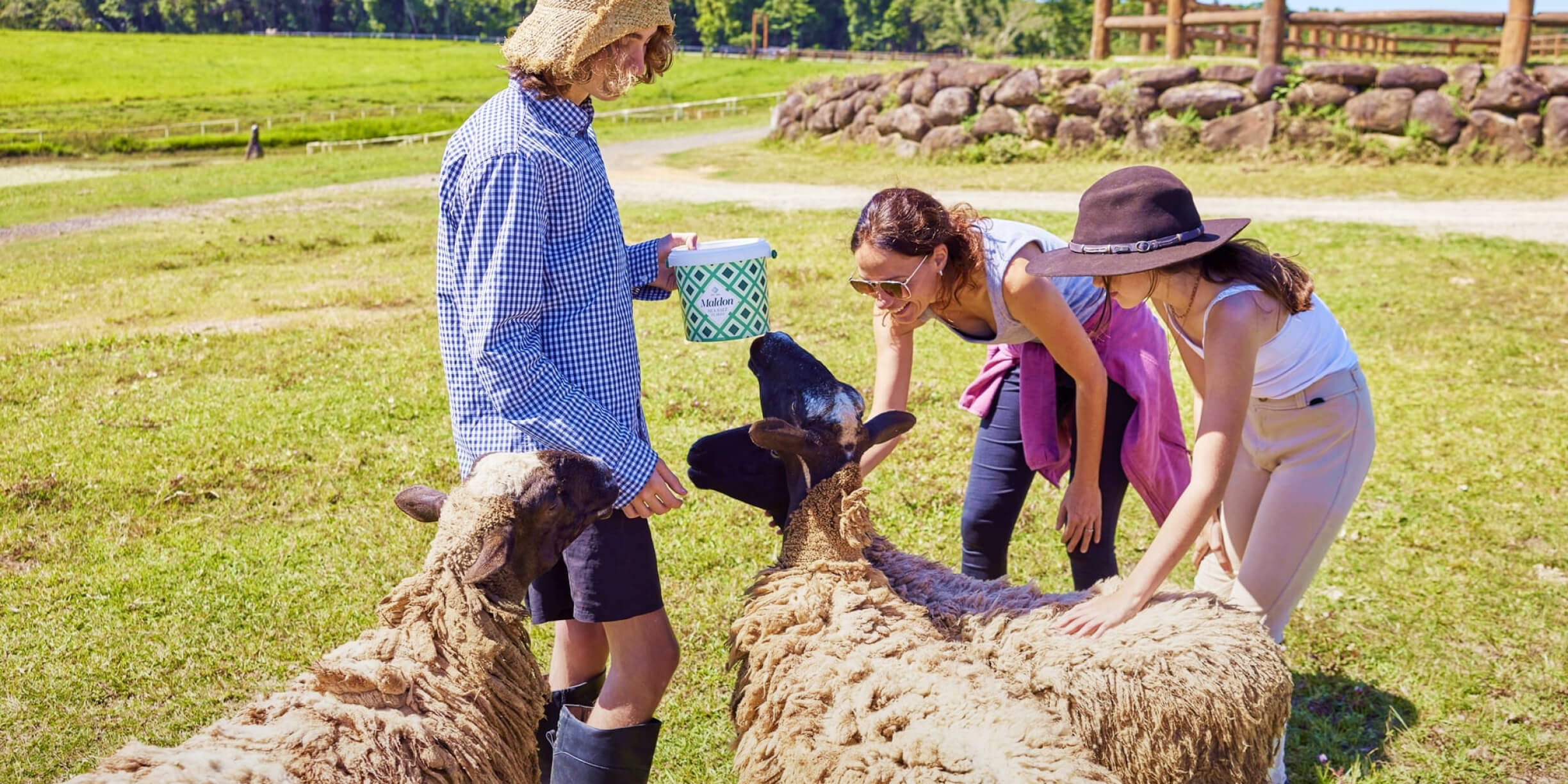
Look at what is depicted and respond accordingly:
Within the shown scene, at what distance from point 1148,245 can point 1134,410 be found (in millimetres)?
1059

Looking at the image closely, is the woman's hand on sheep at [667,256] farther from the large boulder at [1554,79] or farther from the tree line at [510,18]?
the tree line at [510,18]

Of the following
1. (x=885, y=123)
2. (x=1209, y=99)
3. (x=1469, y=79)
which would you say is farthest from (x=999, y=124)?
(x=1469, y=79)

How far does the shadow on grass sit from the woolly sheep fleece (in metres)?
1.39

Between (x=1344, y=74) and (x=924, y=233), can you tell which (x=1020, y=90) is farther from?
(x=924, y=233)

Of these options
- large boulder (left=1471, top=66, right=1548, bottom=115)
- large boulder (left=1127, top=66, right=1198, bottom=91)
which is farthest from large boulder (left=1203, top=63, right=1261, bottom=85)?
large boulder (left=1471, top=66, right=1548, bottom=115)

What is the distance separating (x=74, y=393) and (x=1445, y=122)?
2080 cm

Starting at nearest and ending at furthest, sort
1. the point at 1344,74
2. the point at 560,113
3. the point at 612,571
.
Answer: the point at 560,113, the point at 612,571, the point at 1344,74

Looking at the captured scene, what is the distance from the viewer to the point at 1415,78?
20234mm

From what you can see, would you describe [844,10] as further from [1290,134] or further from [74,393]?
[74,393]

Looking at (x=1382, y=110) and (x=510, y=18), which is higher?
(x=510, y=18)

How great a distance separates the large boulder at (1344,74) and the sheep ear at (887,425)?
2073cm

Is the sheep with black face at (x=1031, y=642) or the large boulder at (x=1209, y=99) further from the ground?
the large boulder at (x=1209, y=99)

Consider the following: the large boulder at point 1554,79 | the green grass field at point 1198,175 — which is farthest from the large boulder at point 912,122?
the large boulder at point 1554,79

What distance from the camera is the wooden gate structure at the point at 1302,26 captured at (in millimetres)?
19891
